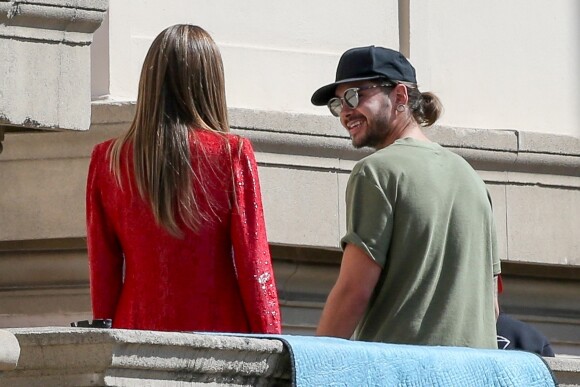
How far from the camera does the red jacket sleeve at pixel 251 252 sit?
4586 millimetres

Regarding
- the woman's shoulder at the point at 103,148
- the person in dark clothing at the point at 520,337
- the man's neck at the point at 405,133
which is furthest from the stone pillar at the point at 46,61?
the person in dark clothing at the point at 520,337

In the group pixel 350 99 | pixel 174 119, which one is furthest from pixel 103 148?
pixel 350 99

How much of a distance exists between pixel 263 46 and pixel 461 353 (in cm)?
346

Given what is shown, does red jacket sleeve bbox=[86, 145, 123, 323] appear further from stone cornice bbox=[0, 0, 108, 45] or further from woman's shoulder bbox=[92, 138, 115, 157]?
stone cornice bbox=[0, 0, 108, 45]

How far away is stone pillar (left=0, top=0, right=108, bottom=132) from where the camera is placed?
532 centimetres

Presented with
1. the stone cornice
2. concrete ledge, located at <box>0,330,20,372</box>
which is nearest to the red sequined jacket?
the stone cornice

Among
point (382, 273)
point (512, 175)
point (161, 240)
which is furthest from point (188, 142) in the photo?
point (512, 175)

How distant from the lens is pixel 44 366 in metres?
3.54

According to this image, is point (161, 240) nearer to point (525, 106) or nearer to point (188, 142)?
point (188, 142)

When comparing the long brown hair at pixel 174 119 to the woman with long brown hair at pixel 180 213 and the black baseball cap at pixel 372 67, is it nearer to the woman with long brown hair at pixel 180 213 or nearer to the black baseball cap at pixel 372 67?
the woman with long brown hair at pixel 180 213

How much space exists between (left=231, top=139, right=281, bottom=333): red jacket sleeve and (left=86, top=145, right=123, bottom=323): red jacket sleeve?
12.2 inches

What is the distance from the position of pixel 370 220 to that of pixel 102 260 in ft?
2.20

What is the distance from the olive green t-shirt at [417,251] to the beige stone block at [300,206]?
8.17ft

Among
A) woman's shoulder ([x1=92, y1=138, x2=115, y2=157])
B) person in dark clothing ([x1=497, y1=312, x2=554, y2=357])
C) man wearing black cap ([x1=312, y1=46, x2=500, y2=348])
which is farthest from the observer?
person in dark clothing ([x1=497, y1=312, x2=554, y2=357])
